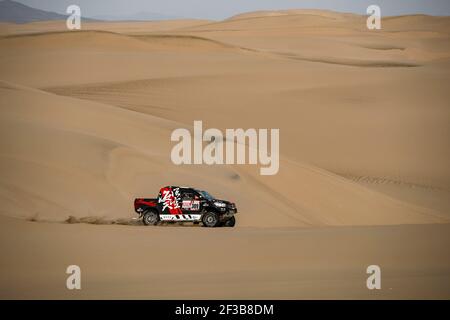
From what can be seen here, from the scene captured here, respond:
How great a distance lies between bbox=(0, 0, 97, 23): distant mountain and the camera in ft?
493

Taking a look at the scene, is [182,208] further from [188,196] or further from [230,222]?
[230,222]

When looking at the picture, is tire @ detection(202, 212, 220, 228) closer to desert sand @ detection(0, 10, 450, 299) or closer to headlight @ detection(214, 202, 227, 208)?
headlight @ detection(214, 202, 227, 208)

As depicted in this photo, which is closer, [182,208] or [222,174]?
[182,208]

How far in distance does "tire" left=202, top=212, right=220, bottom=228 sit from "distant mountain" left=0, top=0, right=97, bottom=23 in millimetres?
126898

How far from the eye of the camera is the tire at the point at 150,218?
82.4 feet

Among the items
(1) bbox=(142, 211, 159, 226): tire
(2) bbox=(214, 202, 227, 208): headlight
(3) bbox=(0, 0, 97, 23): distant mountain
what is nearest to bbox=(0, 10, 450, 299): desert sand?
(1) bbox=(142, 211, 159, 226): tire

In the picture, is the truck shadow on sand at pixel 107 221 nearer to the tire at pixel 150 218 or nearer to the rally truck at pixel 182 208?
the tire at pixel 150 218

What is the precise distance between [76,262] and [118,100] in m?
26.8


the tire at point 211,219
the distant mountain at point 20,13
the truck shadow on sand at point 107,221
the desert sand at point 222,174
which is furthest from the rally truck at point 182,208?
the distant mountain at point 20,13

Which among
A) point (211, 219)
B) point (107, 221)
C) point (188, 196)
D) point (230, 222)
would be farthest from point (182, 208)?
point (107, 221)

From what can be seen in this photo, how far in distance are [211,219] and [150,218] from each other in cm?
161

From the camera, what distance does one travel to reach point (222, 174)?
98.0 ft

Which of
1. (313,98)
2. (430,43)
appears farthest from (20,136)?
(430,43)
